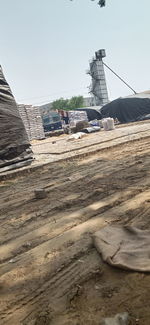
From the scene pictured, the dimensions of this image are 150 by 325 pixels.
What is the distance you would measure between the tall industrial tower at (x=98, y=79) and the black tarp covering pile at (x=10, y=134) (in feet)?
136

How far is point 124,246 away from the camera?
2346 millimetres

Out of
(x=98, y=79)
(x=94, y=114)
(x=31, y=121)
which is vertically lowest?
(x=31, y=121)

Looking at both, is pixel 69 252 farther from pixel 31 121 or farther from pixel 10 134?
pixel 31 121

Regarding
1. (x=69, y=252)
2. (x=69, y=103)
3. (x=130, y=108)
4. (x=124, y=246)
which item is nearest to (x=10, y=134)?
(x=69, y=252)

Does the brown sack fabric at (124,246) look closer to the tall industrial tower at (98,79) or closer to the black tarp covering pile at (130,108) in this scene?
the black tarp covering pile at (130,108)

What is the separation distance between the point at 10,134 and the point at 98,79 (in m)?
42.7

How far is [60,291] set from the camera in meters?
1.90

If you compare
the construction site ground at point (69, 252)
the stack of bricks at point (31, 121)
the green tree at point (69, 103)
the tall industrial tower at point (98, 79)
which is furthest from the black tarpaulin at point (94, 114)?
the green tree at point (69, 103)

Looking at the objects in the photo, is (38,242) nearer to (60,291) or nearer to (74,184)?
(60,291)

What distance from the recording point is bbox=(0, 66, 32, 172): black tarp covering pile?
703cm

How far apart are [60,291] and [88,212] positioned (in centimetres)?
145

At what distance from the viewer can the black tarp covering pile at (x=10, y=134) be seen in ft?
23.1

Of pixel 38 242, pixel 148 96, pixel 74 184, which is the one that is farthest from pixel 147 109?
pixel 38 242

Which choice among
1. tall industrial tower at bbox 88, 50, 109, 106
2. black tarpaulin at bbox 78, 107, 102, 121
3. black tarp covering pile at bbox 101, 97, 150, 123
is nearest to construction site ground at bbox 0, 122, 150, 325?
black tarp covering pile at bbox 101, 97, 150, 123
